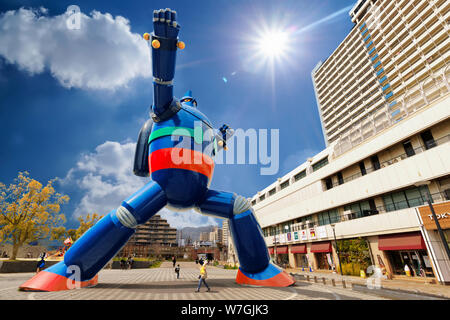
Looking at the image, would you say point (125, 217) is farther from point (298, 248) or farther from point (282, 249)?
point (282, 249)

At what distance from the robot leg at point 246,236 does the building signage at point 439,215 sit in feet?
34.2

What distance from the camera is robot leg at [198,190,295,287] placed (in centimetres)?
758

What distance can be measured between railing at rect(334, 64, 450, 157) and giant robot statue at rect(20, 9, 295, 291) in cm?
1502

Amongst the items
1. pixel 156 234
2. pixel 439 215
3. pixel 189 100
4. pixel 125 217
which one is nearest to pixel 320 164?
pixel 439 215

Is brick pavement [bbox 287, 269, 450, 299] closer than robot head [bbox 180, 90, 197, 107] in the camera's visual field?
Yes

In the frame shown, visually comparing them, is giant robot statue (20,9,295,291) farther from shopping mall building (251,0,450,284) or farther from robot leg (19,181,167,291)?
shopping mall building (251,0,450,284)

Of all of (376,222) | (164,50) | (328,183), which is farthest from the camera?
(328,183)

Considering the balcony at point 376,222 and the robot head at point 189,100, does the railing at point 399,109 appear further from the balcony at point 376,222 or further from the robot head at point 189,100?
the robot head at point 189,100

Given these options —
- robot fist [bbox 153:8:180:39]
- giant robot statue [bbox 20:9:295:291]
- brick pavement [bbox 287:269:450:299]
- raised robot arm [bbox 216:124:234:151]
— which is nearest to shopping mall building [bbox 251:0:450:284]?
brick pavement [bbox 287:269:450:299]

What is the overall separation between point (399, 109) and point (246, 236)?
17.2 meters

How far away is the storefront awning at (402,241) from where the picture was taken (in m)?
13.5

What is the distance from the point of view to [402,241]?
571 inches
